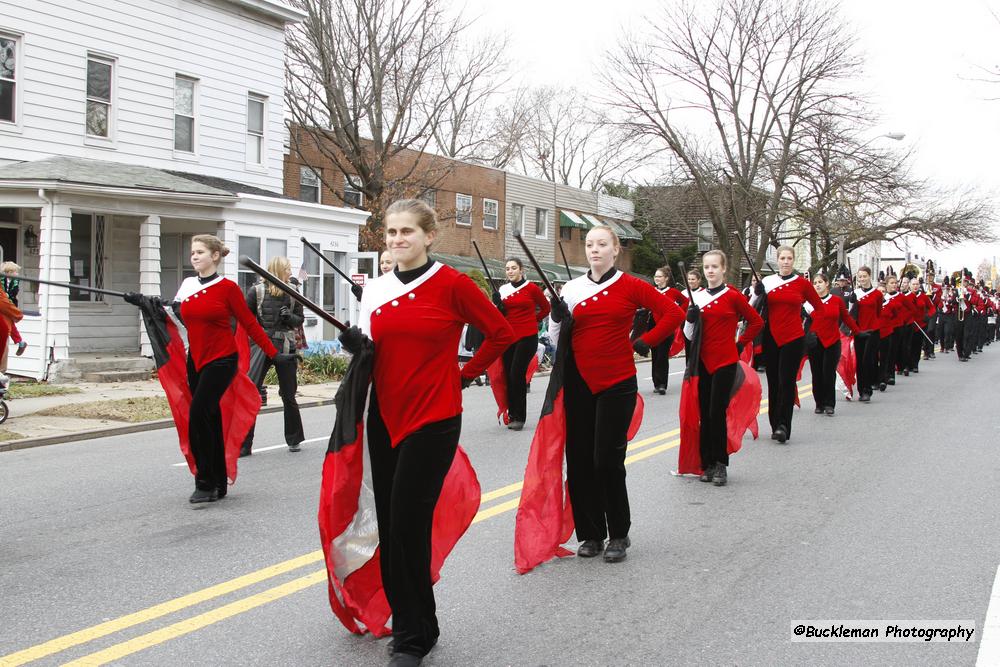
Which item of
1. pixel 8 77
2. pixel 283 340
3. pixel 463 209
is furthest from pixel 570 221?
pixel 283 340

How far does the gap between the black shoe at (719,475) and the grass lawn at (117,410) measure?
7004mm

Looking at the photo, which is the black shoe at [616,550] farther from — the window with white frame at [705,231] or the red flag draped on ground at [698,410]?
the window with white frame at [705,231]

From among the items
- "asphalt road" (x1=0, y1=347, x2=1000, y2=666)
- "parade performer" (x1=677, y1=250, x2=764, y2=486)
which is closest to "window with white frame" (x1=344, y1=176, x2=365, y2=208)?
"asphalt road" (x1=0, y1=347, x2=1000, y2=666)


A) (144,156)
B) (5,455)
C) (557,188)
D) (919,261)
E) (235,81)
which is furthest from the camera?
(919,261)

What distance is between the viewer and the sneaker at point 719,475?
8.04 meters

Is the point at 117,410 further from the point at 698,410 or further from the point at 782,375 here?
the point at 782,375

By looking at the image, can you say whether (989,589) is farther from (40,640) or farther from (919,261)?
(919,261)

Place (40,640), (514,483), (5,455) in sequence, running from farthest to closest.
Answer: (5,455) < (514,483) < (40,640)

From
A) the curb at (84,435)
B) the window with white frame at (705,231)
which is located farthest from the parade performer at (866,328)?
the window with white frame at (705,231)

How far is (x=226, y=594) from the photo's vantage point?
5098mm

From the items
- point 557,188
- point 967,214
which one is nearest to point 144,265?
point 557,188

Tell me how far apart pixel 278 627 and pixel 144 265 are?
14657 mm

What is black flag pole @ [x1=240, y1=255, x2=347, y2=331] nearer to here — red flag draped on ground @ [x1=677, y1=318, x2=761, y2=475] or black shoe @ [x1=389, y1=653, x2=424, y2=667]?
black shoe @ [x1=389, y1=653, x2=424, y2=667]

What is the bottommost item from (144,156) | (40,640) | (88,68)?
(40,640)
